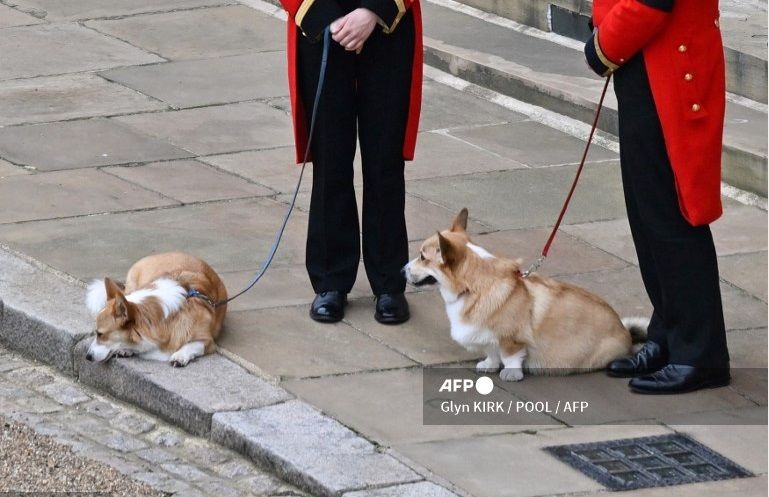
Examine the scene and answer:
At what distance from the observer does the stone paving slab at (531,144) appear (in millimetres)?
9219

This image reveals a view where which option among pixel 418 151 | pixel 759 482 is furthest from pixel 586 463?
pixel 418 151

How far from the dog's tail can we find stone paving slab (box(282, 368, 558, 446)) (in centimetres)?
76

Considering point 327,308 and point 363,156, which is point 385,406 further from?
point 363,156

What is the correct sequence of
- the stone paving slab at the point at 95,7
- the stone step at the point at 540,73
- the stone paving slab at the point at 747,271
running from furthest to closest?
the stone paving slab at the point at 95,7
the stone step at the point at 540,73
the stone paving slab at the point at 747,271

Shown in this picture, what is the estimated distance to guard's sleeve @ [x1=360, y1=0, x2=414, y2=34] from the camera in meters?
6.23

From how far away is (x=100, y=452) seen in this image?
5754mm

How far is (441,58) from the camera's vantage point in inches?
429

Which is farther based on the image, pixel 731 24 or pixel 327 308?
pixel 731 24

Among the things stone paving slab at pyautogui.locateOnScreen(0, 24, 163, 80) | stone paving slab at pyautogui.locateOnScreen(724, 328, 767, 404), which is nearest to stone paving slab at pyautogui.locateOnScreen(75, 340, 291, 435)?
stone paving slab at pyautogui.locateOnScreen(724, 328, 767, 404)

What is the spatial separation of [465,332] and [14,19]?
7261 mm

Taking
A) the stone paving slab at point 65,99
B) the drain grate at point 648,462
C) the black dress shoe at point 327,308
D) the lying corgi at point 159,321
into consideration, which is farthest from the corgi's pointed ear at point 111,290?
the stone paving slab at point 65,99

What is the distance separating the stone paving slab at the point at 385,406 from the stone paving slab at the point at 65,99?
4317 mm

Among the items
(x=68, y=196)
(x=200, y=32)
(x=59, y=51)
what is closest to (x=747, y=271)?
(x=68, y=196)

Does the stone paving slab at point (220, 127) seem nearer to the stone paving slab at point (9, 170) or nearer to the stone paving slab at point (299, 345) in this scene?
the stone paving slab at point (9, 170)
